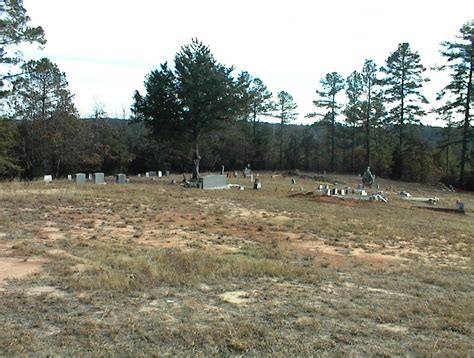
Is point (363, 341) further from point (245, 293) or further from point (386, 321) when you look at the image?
point (245, 293)

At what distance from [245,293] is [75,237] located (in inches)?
206

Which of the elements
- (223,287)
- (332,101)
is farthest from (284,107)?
(223,287)

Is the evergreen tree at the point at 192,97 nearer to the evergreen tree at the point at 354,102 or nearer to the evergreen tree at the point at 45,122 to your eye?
the evergreen tree at the point at 45,122

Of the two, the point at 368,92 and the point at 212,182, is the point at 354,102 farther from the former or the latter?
the point at 212,182

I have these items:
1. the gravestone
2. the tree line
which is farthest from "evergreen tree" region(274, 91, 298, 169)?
the gravestone

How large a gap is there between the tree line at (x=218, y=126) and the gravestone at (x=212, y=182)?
3.79m

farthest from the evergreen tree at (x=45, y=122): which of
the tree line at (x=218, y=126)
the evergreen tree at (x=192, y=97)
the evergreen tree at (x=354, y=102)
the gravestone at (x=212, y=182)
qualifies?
the evergreen tree at (x=354, y=102)

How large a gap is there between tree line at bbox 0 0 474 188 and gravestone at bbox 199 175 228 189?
379cm

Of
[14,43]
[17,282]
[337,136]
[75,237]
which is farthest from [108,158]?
[17,282]

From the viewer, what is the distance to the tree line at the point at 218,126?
31141 mm

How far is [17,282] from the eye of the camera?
6.19 m

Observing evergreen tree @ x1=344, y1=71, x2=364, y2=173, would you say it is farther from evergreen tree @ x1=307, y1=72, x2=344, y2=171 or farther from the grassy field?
the grassy field

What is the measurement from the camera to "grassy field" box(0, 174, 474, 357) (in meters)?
4.34

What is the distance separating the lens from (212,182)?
27.0 m
